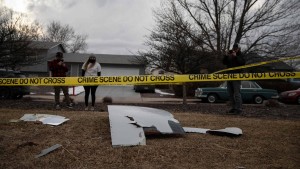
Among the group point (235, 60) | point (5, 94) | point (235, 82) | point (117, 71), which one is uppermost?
point (117, 71)

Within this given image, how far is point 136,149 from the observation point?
505 centimetres

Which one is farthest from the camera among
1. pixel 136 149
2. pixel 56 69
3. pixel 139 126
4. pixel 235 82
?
pixel 56 69

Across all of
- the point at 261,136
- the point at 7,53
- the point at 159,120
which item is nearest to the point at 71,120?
the point at 159,120

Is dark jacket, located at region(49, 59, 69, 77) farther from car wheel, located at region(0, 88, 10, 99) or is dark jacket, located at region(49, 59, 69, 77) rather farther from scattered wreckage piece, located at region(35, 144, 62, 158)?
car wheel, located at region(0, 88, 10, 99)

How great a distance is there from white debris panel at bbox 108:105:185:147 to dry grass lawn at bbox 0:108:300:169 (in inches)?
4.8

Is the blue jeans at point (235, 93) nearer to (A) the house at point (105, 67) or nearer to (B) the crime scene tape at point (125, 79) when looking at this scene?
(B) the crime scene tape at point (125, 79)

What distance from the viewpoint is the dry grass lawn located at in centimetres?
468

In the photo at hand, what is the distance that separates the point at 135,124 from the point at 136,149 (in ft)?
2.22

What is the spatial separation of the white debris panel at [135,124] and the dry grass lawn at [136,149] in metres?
0.12

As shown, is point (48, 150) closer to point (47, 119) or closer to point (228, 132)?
point (47, 119)

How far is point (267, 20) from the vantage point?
27.6 m

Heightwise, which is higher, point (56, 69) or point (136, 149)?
point (56, 69)

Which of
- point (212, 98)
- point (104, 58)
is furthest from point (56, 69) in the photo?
point (104, 58)

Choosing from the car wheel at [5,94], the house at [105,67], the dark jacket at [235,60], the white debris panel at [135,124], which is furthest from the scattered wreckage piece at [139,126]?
the house at [105,67]
